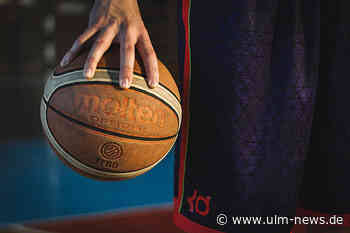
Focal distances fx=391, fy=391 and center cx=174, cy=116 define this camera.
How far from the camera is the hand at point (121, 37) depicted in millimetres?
823

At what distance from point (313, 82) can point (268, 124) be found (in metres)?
0.15

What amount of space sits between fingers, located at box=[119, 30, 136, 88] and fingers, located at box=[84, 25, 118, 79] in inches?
1.1

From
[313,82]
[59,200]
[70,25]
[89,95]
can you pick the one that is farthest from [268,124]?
[70,25]

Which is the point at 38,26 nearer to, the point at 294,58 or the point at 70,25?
the point at 70,25

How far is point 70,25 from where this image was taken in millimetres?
9211

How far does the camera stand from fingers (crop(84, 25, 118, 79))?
2.70ft

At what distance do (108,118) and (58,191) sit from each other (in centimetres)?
129

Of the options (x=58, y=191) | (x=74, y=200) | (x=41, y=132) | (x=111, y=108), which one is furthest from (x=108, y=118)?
(x=41, y=132)

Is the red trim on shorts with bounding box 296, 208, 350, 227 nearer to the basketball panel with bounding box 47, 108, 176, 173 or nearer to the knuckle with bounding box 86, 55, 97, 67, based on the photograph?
the basketball panel with bounding box 47, 108, 176, 173

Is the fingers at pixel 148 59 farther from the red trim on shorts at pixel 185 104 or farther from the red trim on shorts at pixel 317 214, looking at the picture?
the red trim on shorts at pixel 317 214

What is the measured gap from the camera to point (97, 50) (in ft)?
2.70

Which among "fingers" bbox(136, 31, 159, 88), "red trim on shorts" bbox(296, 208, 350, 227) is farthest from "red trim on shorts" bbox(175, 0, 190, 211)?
"red trim on shorts" bbox(296, 208, 350, 227)

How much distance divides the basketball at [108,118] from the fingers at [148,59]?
0.04 feet

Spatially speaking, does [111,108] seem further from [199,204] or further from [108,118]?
[199,204]
